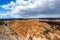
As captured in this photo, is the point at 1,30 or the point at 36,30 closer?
the point at 36,30

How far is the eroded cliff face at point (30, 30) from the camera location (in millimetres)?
9922

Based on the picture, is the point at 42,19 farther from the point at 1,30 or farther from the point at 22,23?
the point at 1,30

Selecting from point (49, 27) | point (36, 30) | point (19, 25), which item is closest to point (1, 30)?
point (19, 25)

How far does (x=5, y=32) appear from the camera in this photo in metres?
10.7

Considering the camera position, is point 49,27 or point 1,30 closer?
point 49,27

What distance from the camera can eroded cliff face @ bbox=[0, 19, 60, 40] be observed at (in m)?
9.92

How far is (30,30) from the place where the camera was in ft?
33.6

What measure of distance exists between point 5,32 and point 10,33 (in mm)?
386

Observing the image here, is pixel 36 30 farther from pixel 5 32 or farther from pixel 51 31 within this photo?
pixel 5 32

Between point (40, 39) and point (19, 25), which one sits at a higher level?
point (19, 25)

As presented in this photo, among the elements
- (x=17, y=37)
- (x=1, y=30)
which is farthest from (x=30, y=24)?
(x=1, y=30)

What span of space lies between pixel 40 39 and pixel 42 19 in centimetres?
126

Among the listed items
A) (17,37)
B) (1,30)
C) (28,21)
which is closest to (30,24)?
(28,21)

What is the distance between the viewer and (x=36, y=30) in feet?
Result: 33.4
